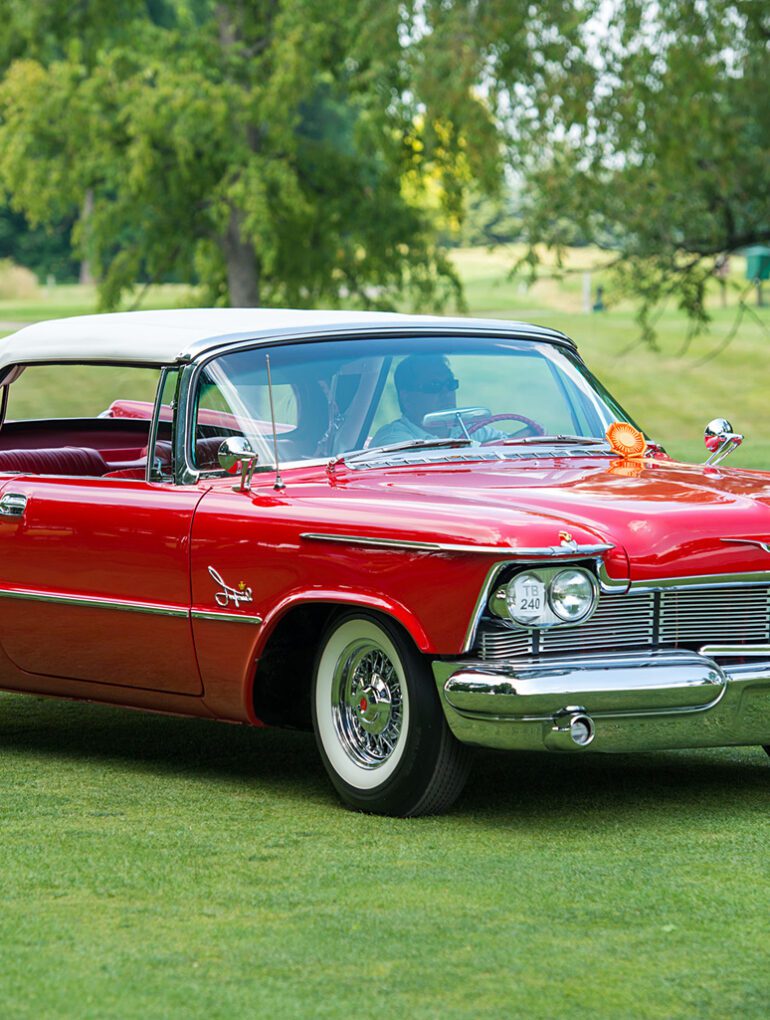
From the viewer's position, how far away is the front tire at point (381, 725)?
5.93m

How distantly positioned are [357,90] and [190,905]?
90.1 ft

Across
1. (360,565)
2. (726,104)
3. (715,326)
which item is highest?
(726,104)

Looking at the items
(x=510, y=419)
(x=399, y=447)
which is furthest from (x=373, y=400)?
(x=510, y=419)

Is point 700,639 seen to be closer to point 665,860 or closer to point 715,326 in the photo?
point 665,860

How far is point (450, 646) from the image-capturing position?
5.79m

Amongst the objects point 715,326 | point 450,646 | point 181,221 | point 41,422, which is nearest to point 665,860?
point 450,646

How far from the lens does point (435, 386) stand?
23.3 ft

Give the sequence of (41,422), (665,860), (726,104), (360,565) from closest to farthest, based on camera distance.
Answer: (665,860)
(360,565)
(41,422)
(726,104)

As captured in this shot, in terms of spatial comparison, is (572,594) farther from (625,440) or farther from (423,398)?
(625,440)

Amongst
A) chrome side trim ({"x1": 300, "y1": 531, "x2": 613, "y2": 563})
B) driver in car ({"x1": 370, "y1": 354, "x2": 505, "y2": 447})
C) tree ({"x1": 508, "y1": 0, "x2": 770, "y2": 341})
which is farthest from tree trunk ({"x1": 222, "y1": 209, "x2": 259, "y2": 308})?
chrome side trim ({"x1": 300, "y1": 531, "x2": 613, "y2": 563})

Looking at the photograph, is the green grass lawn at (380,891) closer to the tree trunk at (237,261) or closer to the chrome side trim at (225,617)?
the chrome side trim at (225,617)

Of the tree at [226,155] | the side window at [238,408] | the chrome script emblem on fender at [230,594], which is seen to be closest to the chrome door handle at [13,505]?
the side window at [238,408]

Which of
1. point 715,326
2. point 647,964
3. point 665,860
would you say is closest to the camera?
point 647,964

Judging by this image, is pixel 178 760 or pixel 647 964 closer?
pixel 647 964
